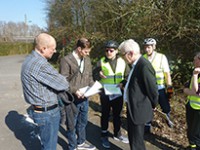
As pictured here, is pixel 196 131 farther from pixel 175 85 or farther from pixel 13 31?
pixel 13 31

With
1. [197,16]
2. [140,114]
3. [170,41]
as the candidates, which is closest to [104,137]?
[140,114]

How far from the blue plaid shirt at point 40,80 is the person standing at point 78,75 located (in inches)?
26.5

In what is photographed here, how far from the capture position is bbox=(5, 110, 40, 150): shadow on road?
3861mm

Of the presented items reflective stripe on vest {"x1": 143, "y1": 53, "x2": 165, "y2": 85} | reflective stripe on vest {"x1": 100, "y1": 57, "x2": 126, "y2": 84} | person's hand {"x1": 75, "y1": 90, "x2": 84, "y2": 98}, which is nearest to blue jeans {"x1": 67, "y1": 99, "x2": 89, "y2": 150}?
person's hand {"x1": 75, "y1": 90, "x2": 84, "y2": 98}

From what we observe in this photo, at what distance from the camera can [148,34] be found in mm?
6543

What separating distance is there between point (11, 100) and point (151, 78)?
17.8 feet

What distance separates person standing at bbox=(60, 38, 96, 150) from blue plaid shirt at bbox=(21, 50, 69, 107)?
A: 67 centimetres

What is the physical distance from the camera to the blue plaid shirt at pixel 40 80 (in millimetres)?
2244

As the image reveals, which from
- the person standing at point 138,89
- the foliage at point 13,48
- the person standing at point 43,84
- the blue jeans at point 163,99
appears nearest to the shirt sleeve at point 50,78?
the person standing at point 43,84

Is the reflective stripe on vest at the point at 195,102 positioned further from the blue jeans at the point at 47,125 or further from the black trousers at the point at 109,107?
the blue jeans at the point at 47,125

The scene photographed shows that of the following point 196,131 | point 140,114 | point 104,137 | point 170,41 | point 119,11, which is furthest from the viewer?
point 119,11

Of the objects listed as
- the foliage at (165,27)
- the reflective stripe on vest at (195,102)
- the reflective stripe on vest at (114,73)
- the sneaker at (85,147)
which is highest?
the foliage at (165,27)

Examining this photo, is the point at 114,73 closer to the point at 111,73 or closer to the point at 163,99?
the point at 111,73

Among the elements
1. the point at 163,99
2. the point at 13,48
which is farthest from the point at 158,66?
the point at 13,48
